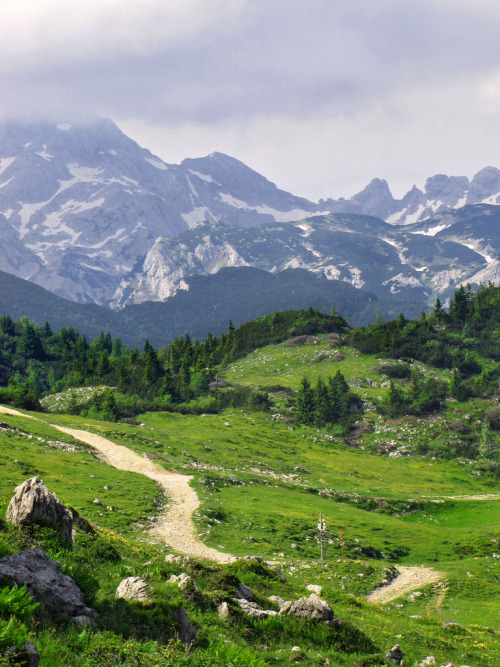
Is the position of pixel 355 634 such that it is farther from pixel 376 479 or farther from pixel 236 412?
pixel 236 412

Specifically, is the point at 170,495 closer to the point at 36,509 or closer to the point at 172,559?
the point at 172,559

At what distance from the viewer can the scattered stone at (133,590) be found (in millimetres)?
13823

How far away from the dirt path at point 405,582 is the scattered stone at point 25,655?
22.4 m

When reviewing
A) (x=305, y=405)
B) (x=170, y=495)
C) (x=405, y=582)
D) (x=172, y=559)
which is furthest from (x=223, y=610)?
(x=305, y=405)

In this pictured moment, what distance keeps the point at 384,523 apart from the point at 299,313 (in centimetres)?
12641

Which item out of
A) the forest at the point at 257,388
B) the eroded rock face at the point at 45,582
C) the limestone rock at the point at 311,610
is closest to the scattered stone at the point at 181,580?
the limestone rock at the point at 311,610

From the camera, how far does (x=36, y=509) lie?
1569 centimetres

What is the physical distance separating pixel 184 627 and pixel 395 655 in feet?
25.5

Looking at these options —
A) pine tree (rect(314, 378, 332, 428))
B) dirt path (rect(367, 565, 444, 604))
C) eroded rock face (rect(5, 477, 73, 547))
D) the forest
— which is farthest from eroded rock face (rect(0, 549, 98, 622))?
pine tree (rect(314, 378, 332, 428))

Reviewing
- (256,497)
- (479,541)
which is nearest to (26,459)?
(256,497)

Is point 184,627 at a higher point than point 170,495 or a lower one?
higher

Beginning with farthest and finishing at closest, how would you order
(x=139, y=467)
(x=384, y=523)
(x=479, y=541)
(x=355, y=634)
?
(x=139, y=467) < (x=384, y=523) < (x=479, y=541) < (x=355, y=634)

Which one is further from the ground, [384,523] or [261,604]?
[261,604]

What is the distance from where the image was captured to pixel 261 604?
1811 cm
